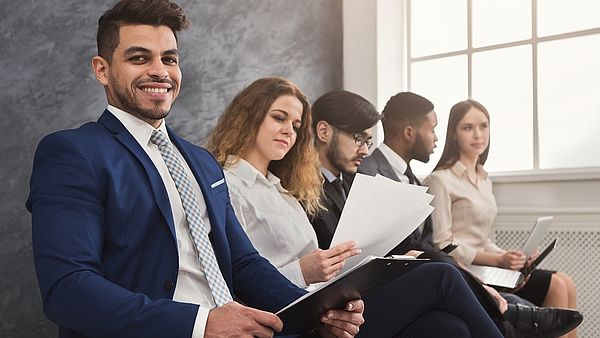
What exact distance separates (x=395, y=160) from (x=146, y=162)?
79.3 inches

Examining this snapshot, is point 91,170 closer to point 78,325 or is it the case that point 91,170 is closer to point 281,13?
point 78,325

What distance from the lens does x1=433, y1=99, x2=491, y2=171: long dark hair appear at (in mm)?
3787

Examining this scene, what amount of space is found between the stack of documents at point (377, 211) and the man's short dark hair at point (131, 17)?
62 centimetres

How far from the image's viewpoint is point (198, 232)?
1.65m

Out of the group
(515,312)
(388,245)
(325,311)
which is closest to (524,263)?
(515,312)

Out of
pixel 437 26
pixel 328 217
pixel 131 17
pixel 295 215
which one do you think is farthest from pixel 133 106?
pixel 437 26

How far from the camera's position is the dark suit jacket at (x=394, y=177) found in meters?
3.17

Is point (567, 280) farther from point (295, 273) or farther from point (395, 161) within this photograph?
point (295, 273)

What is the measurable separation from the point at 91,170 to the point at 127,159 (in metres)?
0.10

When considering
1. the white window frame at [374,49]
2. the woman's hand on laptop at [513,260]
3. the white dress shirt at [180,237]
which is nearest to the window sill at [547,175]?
the white window frame at [374,49]

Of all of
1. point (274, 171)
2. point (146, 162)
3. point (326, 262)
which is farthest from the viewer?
point (274, 171)

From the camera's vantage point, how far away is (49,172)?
1.51 meters

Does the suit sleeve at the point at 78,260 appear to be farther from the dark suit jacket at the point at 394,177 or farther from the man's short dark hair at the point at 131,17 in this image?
the dark suit jacket at the point at 394,177

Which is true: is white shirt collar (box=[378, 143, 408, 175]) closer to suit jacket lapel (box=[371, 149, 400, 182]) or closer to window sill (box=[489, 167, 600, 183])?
suit jacket lapel (box=[371, 149, 400, 182])
